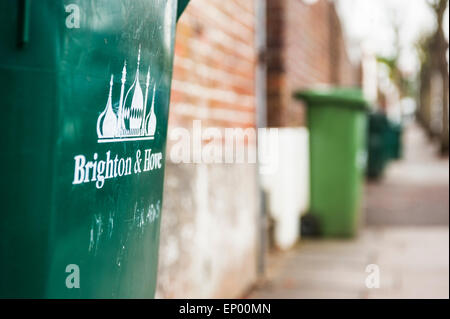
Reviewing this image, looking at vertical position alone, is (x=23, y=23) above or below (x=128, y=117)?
above

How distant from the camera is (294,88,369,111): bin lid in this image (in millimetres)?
7684

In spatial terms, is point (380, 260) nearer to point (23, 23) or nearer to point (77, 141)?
point (77, 141)

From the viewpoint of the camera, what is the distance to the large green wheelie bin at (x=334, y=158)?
774cm

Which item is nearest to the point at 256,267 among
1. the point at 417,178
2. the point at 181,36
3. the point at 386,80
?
the point at 181,36

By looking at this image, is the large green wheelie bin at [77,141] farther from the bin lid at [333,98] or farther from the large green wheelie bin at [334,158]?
the large green wheelie bin at [334,158]

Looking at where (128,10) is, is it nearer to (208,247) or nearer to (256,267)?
(208,247)

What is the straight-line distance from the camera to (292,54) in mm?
9117

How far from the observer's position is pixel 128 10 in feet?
6.78

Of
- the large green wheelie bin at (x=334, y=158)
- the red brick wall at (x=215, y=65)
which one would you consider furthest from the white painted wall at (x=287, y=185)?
the red brick wall at (x=215, y=65)

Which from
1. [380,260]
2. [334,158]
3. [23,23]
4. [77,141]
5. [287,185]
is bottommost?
[380,260]

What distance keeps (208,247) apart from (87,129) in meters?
2.88

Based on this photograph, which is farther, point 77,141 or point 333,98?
point 333,98

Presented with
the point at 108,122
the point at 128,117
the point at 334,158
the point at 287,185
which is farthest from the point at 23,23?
the point at 334,158

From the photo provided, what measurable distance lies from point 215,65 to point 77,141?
361 cm
